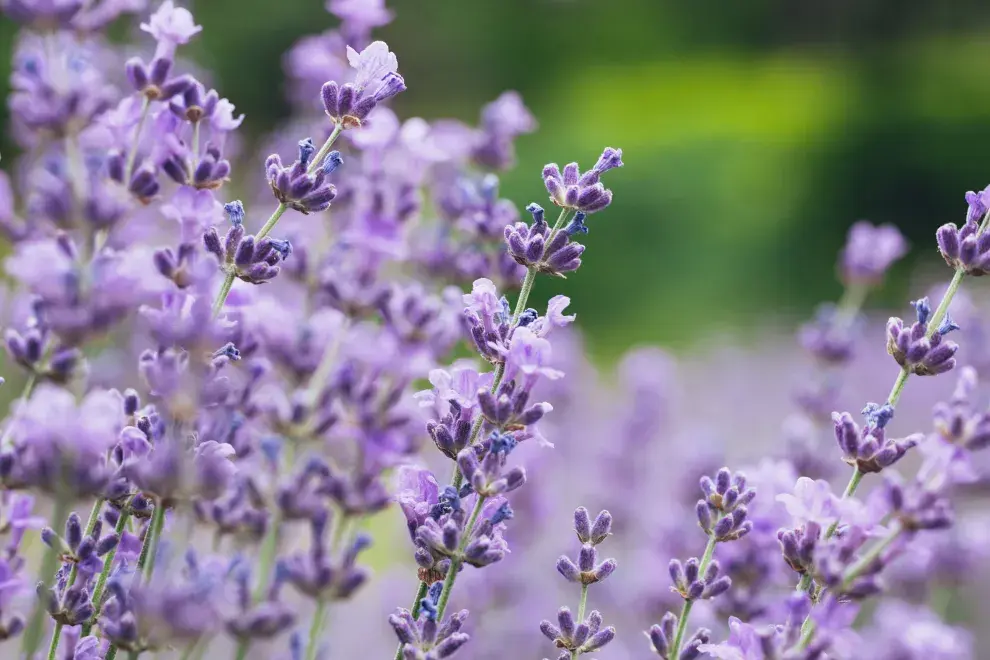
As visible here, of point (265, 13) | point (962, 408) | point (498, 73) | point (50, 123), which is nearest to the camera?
point (962, 408)

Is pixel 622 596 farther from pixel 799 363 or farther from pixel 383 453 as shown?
pixel 799 363

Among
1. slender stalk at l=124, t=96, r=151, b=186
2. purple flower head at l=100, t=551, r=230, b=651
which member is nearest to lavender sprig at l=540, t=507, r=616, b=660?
purple flower head at l=100, t=551, r=230, b=651

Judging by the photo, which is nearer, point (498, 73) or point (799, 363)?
point (799, 363)

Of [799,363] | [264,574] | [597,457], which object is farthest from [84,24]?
[799,363]

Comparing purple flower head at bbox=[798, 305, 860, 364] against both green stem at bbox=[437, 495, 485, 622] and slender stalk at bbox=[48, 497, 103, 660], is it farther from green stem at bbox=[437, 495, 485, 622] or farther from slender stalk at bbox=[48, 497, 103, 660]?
slender stalk at bbox=[48, 497, 103, 660]

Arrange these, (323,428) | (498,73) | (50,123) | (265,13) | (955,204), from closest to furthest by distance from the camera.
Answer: (50,123)
(323,428)
(955,204)
(265,13)
(498,73)

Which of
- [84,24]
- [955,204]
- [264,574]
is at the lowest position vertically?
[264,574]

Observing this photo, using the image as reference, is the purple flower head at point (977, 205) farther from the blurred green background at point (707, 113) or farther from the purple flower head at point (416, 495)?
the blurred green background at point (707, 113)

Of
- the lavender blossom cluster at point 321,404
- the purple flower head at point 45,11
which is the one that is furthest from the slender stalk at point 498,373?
the purple flower head at point 45,11
